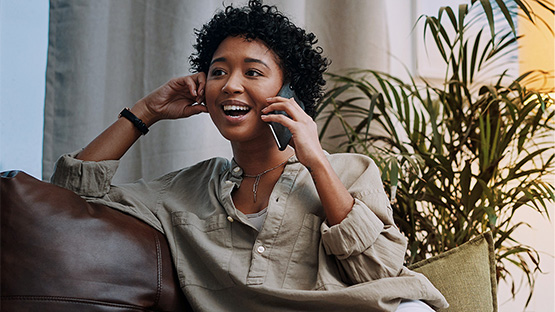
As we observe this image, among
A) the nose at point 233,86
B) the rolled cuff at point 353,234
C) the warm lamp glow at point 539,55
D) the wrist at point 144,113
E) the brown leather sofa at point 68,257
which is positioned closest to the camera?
the brown leather sofa at point 68,257

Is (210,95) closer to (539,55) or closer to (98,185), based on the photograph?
(98,185)

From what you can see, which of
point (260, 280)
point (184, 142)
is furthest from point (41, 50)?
point (260, 280)

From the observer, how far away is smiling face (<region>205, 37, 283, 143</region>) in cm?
122

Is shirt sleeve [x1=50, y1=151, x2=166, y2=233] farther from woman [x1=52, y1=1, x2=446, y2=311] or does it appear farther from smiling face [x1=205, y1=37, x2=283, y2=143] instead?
smiling face [x1=205, y1=37, x2=283, y2=143]

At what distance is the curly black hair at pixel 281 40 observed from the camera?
1270 mm

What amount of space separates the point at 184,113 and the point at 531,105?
99 centimetres

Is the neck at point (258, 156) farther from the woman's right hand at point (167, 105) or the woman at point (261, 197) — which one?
the woman's right hand at point (167, 105)

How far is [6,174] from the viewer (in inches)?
41.0

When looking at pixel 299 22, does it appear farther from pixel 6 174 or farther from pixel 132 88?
pixel 6 174

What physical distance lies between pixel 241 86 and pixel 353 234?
1.25 ft

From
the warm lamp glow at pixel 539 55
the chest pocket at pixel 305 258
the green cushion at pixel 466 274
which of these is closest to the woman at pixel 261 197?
the chest pocket at pixel 305 258

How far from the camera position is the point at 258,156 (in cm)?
130

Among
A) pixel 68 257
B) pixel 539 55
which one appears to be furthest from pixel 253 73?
pixel 539 55

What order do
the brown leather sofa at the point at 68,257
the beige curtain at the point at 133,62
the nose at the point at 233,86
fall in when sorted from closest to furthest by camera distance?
the brown leather sofa at the point at 68,257, the nose at the point at 233,86, the beige curtain at the point at 133,62
